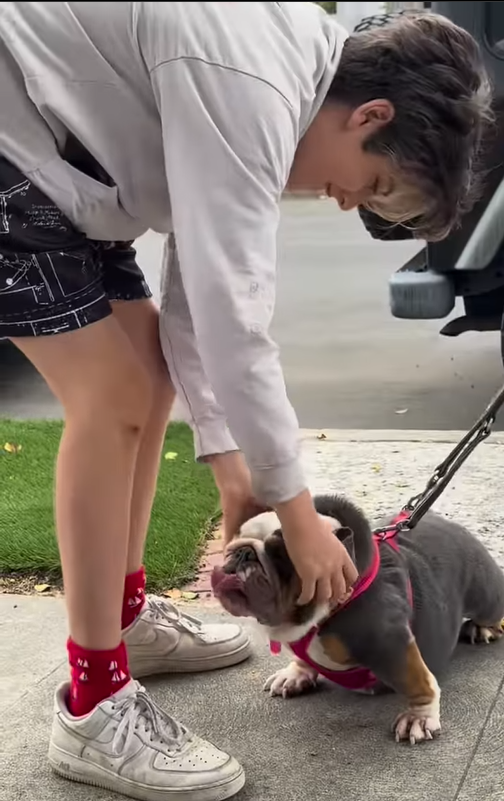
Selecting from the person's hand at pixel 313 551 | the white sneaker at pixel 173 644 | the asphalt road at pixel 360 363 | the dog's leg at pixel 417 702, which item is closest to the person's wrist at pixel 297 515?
the person's hand at pixel 313 551

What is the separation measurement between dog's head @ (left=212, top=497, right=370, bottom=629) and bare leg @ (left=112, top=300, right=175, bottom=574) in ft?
0.96

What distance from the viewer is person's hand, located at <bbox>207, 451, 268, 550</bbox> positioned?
2.02m

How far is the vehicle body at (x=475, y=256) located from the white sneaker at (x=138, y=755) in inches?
101

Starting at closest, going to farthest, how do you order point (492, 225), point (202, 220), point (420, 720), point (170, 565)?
1. point (202, 220)
2. point (420, 720)
3. point (170, 565)
4. point (492, 225)

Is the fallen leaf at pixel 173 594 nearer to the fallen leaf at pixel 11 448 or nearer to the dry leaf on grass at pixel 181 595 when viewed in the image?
the dry leaf on grass at pixel 181 595

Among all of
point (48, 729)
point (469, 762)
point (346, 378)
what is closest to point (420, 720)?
point (469, 762)

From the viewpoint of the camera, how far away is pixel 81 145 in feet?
5.49

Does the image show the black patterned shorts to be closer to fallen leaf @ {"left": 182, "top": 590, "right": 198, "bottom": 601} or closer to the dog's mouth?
the dog's mouth

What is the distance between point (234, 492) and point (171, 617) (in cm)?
44

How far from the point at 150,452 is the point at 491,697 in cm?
88

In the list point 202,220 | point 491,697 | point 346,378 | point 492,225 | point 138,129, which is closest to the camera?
point 202,220

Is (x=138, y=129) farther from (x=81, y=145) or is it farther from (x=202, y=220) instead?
(x=202, y=220)

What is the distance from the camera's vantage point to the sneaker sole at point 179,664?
227 centimetres

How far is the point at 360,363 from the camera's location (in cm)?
582
